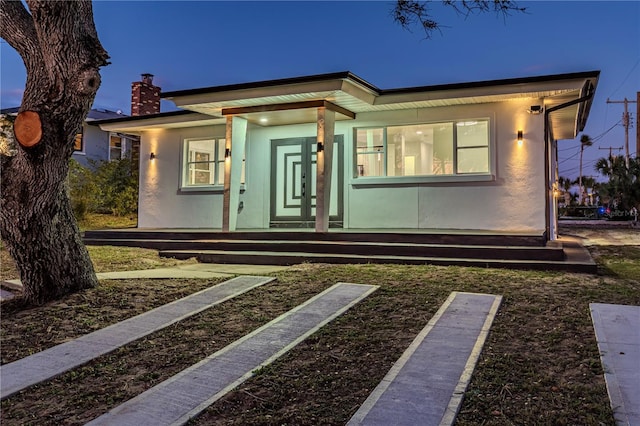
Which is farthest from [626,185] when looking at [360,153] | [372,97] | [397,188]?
[372,97]

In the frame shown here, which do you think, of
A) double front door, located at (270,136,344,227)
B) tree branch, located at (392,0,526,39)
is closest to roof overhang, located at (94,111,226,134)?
double front door, located at (270,136,344,227)

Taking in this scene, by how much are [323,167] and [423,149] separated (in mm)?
3007

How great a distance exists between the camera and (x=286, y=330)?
13.0ft

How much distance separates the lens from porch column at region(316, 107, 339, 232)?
830 cm

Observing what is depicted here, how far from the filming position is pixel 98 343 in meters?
3.80

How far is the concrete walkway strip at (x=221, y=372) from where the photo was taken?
2.61 metres

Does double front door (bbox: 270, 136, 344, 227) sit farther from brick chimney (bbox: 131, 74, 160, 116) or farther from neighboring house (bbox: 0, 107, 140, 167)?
neighboring house (bbox: 0, 107, 140, 167)

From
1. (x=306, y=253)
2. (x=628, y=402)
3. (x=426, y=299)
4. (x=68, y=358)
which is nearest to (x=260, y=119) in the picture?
(x=306, y=253)

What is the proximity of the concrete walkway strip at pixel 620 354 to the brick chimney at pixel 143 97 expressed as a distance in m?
13.2

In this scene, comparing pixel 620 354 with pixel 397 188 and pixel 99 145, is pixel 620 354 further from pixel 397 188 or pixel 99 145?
pixel 99 145

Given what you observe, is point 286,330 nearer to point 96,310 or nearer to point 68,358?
point 68,358

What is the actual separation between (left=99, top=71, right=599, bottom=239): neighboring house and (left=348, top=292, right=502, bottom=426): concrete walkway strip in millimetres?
3994

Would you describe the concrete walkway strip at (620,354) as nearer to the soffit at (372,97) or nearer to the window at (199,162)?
the soffit at (372,97)

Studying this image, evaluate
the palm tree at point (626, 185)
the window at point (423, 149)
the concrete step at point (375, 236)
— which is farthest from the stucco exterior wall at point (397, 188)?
the palm tree at point (626, 185)
